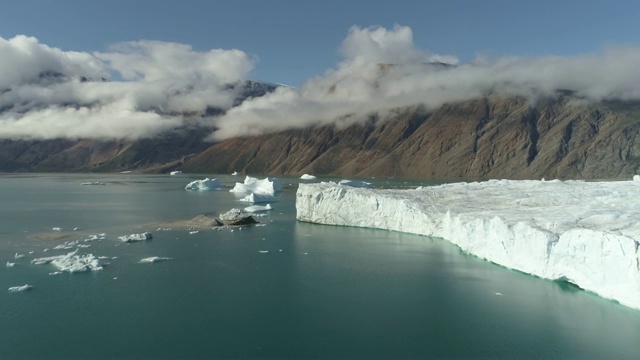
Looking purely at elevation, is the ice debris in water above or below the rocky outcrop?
below

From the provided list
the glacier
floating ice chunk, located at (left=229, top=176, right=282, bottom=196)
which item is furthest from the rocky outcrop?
the glacier

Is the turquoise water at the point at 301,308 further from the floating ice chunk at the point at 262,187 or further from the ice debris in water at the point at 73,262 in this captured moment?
the floating ice chunk at the point at 262,187

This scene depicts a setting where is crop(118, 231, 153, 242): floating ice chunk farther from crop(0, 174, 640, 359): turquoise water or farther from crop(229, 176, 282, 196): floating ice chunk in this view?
crop(229, 176, 282, 196): floating ice chunk

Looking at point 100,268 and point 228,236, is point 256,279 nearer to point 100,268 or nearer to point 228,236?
point 100,268

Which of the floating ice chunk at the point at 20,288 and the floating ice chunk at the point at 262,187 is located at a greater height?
the floating ice chunk at the point at 262,187

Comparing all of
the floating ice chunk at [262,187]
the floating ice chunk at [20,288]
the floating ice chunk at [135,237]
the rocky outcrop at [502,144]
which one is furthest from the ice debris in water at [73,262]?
the rocky outcrop at [502,144]

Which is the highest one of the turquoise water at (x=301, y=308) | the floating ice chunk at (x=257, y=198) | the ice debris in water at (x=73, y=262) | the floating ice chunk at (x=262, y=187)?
the floating ice chunk at (x=262, y=187)
